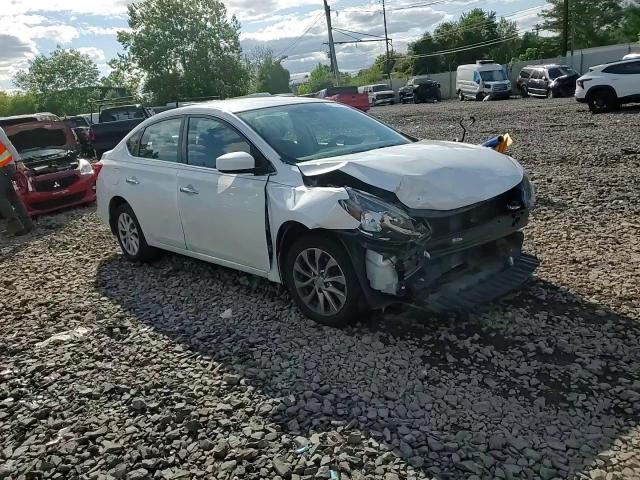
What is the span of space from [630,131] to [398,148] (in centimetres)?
1074

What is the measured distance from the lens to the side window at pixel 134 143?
240 inches

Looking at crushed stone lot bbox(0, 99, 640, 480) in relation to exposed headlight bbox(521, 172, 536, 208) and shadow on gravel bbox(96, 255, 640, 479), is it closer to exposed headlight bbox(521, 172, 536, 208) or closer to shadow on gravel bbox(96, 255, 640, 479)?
shadow on gravel bbox(96, 255, 640, 479)

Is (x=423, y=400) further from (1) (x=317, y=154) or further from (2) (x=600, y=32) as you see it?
(2) (x=600, y=32)

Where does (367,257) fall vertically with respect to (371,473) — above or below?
above

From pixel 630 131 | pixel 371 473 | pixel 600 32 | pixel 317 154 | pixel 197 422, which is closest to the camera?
pixel 371 473

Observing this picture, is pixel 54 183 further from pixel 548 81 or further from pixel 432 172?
pixel 548 81

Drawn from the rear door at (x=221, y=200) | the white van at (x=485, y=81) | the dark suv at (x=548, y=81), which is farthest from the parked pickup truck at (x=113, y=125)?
the white van at (x=485, y=81)

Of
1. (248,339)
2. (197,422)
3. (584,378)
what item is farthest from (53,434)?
(584,378)

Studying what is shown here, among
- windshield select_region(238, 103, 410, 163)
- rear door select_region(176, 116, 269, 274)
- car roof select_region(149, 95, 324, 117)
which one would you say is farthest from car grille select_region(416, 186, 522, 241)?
car roof select_region(149, 95, 324, 117)

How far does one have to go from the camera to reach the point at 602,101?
18.2 m

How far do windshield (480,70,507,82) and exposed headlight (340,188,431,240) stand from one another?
34.3 m

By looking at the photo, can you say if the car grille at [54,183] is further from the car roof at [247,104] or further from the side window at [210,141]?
the side window at [210,141]

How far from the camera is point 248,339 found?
4273 millimetres

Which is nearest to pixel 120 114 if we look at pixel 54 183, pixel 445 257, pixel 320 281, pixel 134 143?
pixel 54 183
